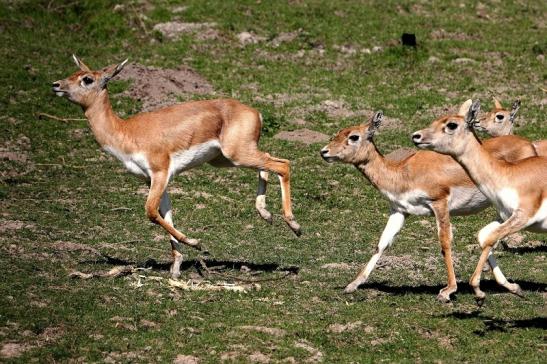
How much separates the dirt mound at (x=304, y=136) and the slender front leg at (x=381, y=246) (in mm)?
5540

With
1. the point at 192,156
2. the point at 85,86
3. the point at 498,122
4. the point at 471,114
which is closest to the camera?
the point at 471,114

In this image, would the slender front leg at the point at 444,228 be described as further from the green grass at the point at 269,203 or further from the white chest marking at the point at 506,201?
the white chest marking at the point at 506,201

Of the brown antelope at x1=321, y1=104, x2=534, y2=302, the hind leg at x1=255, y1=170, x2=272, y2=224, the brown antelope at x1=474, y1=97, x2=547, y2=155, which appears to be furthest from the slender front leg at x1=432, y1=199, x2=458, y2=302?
the brown antelope at x1=474, y1=97, x2=547, y2=155

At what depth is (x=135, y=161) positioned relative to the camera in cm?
1150

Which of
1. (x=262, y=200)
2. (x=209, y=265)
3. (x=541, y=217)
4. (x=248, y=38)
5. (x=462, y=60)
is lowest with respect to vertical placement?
(x=462, y=60)

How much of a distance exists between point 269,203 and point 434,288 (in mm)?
3883

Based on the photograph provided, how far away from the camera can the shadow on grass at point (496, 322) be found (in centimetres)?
955

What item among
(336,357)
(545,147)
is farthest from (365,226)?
(336,357)

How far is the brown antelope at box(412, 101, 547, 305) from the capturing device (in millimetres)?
9812

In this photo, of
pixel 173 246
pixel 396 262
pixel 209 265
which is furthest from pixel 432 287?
pixel 173 246

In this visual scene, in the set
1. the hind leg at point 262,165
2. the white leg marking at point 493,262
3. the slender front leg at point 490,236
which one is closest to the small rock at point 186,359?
the slender front leg at point 490,236

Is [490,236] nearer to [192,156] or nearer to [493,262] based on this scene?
[493,262]

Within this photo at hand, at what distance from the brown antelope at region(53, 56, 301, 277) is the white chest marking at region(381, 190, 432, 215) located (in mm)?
1130

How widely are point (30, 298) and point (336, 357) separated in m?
2.88
